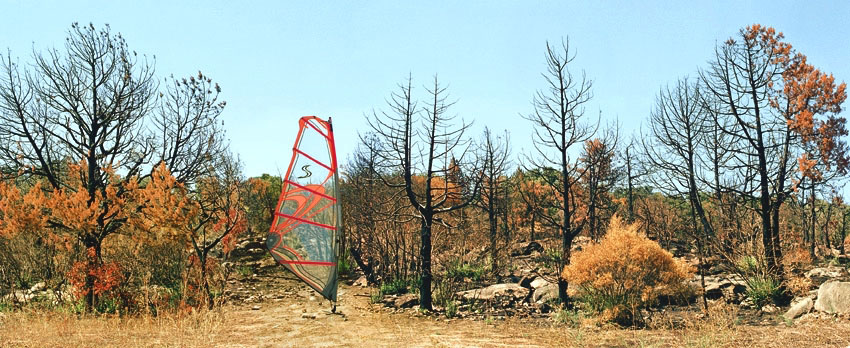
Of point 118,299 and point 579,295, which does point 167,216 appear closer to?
point 118,299

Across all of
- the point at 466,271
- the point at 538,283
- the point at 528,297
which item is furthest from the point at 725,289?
the point at 466,271

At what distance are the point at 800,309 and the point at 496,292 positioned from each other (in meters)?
6.46

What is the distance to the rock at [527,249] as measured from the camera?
2347cm

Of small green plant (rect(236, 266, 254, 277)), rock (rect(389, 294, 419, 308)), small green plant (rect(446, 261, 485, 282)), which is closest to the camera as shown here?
rock (rect(389, 294, 419, 308))

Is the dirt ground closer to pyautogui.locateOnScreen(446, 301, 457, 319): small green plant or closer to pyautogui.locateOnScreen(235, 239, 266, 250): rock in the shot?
pyautogui.locateOnScreen(446, 301, 457, 319): small green plant

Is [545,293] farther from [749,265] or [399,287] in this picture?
[749,265]

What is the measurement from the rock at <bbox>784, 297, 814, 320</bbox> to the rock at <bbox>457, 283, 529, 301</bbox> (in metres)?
5.72

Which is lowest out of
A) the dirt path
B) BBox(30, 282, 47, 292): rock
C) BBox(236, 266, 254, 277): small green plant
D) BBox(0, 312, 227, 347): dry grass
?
the dirt path

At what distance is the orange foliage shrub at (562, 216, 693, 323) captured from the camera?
10.4m

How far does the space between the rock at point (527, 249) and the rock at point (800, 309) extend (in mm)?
12362

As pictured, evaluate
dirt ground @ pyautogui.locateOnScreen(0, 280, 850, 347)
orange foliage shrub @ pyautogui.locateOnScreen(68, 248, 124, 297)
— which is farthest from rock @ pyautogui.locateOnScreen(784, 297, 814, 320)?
orange foliage shrub @ pyautogui.locateOnScreen(68, 248, 124, 297)

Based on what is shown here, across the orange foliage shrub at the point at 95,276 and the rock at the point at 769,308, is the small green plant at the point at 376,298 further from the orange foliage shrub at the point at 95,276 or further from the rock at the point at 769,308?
the rock at the point at 769,308

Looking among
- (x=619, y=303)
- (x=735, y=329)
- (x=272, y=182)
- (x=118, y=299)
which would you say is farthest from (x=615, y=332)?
(x=272, y=182)

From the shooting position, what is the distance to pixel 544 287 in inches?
562
